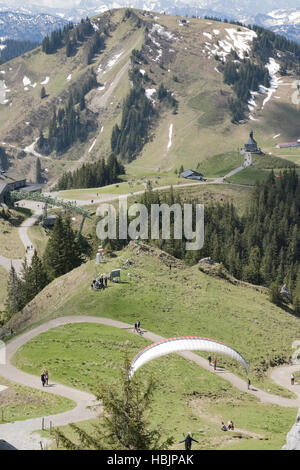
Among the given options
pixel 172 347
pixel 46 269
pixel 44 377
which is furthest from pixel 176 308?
pixel 46 269

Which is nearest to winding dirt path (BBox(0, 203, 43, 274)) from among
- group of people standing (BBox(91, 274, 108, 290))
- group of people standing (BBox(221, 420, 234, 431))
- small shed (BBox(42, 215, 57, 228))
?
small shed (BBox(42, 215, 57, 228))

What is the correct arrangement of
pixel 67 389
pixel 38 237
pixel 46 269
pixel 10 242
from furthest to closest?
pixel 38 237, pixel 10 242, pixel 46 269, pixel 67 389

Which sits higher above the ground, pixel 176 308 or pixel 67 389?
pixel 67 389

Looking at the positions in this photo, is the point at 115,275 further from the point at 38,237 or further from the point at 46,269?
the point at 38,237

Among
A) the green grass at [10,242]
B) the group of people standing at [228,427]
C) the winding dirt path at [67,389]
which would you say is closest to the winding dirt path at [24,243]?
the green grass at [10,242]

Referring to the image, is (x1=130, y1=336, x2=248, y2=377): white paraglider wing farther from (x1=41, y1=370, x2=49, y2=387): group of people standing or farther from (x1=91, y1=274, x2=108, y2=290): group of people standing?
(x1=91, y1=274, x2=108, y2=290): group of people standing

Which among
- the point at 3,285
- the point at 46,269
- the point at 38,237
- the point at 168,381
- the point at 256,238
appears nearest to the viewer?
the point at 168,381
